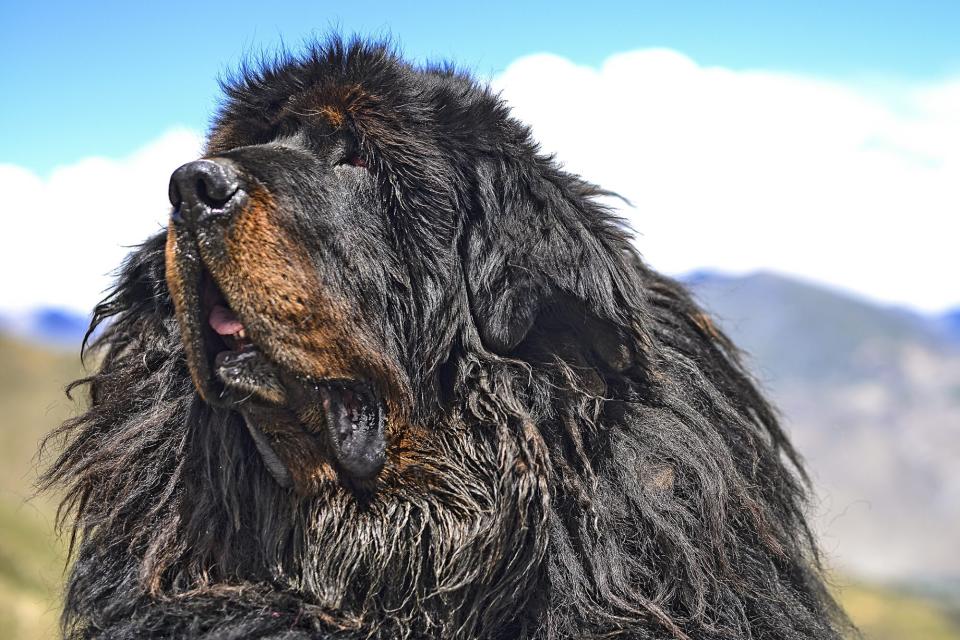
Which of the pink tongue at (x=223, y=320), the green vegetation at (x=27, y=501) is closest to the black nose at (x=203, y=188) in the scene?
the pink tongue at (x=223, y=320)

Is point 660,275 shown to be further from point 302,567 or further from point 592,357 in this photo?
point 302,567

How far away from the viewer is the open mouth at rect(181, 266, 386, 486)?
2756 mm

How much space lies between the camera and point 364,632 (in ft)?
9.71

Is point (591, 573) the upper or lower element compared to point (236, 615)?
upper

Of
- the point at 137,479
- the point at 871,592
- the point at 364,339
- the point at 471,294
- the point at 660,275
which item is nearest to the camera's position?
the point at 364,339

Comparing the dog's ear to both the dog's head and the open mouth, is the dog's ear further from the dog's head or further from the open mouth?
the open mouth

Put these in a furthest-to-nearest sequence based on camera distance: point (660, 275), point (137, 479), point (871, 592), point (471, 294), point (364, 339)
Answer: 1. point (871, 592)
2. point (660, 275)
3. point (137, 479)
4. point (471, 294)
5. point (364, 339)

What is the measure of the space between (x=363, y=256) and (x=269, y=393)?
52 centimetres

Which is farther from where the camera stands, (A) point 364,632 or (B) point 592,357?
(B) point 592,357

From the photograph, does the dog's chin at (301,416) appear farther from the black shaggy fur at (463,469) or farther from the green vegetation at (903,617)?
the green vegetation at (903,617)

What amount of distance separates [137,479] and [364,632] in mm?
1026

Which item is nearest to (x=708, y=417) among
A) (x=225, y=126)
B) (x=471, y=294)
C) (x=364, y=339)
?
(x=471, y=294)

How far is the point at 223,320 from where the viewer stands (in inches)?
110

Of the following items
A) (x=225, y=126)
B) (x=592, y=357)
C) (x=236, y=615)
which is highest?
(x=225, y=126)
